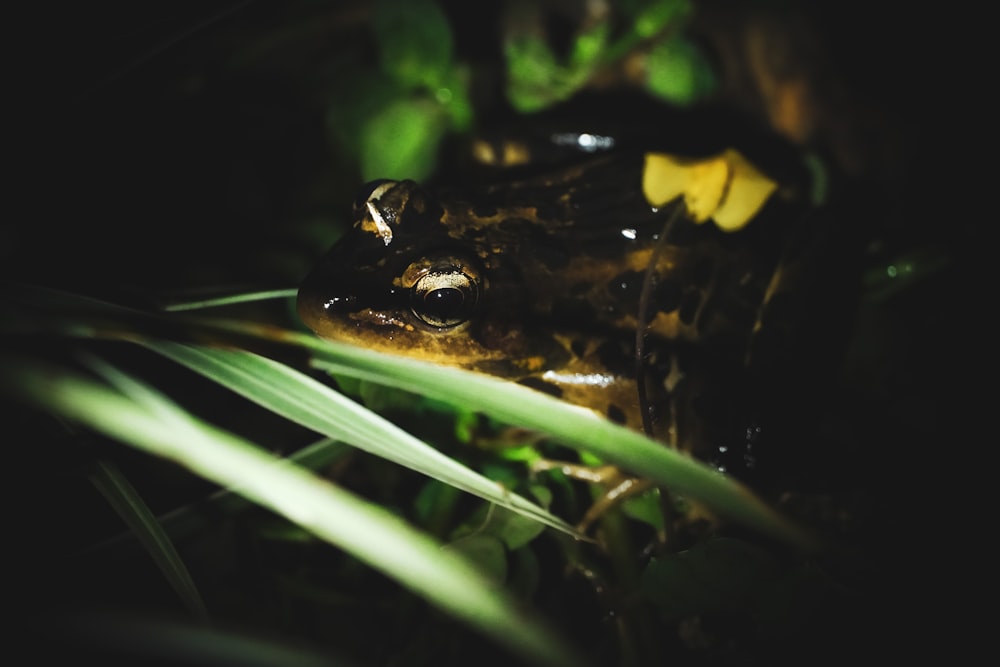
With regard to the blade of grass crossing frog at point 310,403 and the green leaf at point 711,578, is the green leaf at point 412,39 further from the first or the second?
the green leaf at point 711,578

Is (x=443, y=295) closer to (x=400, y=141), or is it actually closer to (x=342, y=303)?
(x=342, y=303)

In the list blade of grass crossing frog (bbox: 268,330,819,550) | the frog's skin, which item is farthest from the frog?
blade of grass crossing frog (bbox: 268,330,819,550)

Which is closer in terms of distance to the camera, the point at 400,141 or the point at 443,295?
the point at 443,295

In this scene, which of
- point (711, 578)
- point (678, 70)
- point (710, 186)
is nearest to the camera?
point (711, 578)

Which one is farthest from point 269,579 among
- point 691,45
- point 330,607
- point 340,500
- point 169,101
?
point 691,45

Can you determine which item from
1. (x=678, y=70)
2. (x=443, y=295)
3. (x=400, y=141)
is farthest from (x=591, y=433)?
(x=678, y=70)

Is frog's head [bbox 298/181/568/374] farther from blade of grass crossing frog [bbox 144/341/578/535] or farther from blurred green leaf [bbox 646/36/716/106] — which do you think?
blurred green leaf [bbox 646/36/716/106]

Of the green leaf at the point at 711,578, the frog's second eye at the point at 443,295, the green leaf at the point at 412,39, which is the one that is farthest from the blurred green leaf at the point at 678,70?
the green leaf at the point at 711,578

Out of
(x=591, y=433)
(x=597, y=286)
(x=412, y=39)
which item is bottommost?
(x=591, y=433)
